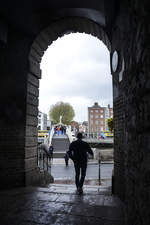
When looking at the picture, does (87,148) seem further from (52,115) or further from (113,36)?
(52,115)

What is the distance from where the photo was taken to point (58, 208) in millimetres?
3162

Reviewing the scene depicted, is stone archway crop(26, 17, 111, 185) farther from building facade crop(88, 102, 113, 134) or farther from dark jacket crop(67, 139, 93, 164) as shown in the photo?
building facade crop(88, 102, 113, 134)

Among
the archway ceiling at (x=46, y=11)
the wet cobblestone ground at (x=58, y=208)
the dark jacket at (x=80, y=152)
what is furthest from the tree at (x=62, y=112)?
the wet cobblestone ground at (x=58, y=208)

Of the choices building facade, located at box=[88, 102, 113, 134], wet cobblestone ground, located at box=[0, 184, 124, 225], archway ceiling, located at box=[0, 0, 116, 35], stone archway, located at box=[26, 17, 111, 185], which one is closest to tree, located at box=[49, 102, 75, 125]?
building facade, located at box=[88, 102, 113, 134]

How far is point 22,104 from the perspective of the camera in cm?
514

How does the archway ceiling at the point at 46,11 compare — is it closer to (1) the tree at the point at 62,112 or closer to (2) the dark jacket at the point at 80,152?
(2) the dark jacket at the point at 80,152

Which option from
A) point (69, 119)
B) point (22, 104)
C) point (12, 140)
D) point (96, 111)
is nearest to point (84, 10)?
point (22, 104)

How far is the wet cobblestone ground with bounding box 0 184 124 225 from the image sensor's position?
106 inches

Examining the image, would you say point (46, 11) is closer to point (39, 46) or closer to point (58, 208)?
point (39, 46)

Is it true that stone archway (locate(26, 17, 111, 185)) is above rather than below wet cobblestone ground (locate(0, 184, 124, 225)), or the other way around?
above

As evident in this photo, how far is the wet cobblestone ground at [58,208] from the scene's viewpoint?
8.80ft

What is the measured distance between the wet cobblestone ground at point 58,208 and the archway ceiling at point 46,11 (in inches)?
179

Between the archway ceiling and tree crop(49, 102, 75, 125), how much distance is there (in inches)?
1922

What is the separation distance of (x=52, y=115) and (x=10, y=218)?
52722mm
